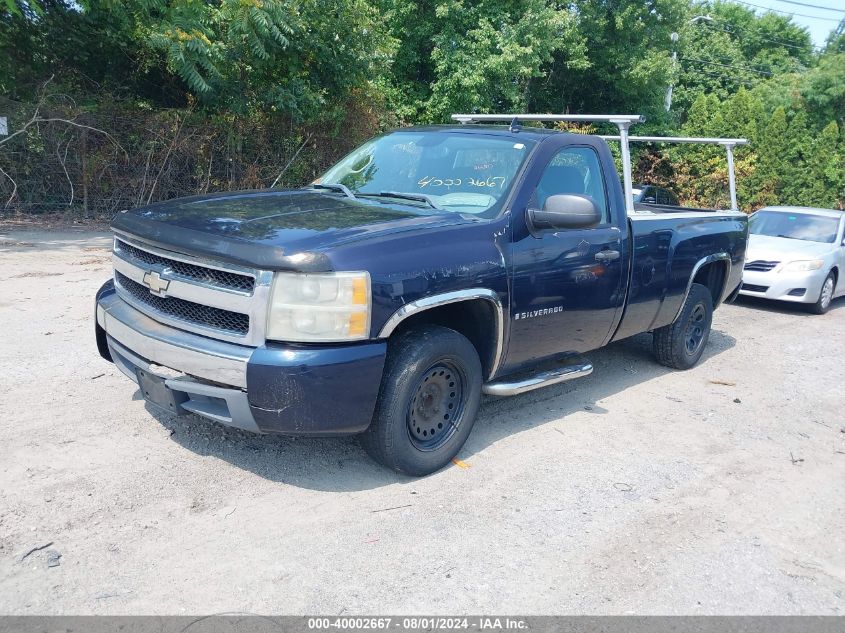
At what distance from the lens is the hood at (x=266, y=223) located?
3.53 metres

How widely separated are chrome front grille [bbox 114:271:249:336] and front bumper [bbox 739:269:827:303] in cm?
837

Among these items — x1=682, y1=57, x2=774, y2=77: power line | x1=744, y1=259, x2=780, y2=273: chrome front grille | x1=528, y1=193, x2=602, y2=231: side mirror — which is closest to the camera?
x1=528, y1=193, x2=602, y2=231: side mirror

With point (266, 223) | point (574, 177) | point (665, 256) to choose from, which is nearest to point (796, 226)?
point (665, 256)

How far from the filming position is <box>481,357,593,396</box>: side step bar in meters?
4.49

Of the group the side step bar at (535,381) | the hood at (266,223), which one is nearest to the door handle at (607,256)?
the side step bar at (535,381)

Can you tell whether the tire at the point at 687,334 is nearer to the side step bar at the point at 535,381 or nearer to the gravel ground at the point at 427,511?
the gravel ground at the point at 427,511

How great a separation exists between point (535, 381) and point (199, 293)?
2.20 meters

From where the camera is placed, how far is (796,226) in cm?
1138

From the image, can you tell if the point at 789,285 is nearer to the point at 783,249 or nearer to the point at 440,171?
the point at 783,249

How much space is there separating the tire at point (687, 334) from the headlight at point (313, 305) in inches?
155

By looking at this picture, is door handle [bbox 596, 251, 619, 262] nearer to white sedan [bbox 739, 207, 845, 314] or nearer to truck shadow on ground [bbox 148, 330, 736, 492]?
truck shadow on ground [bbox 148, 330, 736, 492]

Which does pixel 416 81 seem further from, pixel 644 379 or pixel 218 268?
pixel 218 268

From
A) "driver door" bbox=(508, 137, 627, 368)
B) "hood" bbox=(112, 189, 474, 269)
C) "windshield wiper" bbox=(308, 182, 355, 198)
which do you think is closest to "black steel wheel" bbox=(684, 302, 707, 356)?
"driver door" bbox=(508, 137, 627, 368)

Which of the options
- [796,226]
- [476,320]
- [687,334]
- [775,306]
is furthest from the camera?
[796,226]
